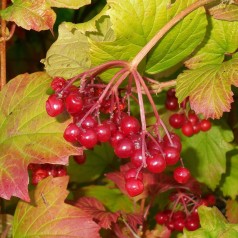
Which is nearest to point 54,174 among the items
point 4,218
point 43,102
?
point 43,102

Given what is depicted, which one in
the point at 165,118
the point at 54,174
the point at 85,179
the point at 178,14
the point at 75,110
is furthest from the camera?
the point at 85,179

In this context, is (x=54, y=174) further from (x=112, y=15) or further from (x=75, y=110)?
(x=112, y=15)

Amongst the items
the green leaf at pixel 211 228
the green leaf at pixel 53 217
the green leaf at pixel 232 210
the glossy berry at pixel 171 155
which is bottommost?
the green leaf at pixel 232 210

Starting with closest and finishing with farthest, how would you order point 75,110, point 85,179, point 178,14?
1. point 75,110
2. point 178,14
3. point 85,179

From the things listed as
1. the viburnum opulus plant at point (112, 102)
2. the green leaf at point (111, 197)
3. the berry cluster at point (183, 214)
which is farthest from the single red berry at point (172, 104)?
the green leaf at point (111, 197)

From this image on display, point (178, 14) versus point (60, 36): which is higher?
point (178, 14)

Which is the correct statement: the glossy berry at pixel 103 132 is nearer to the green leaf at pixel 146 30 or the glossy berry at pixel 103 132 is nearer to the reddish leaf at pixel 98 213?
the green leaf at pixel 146 30
